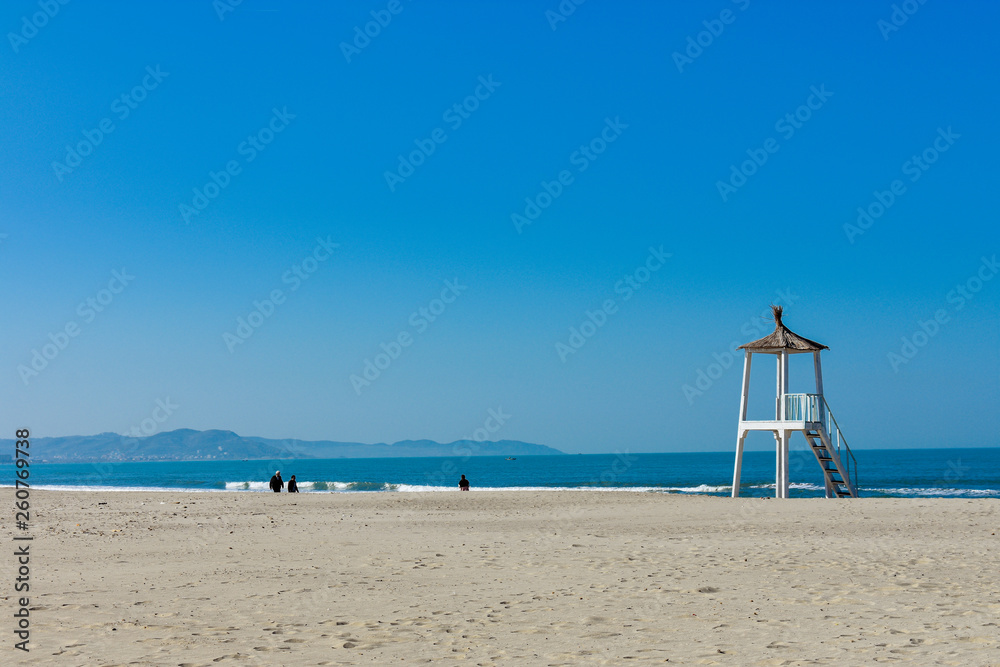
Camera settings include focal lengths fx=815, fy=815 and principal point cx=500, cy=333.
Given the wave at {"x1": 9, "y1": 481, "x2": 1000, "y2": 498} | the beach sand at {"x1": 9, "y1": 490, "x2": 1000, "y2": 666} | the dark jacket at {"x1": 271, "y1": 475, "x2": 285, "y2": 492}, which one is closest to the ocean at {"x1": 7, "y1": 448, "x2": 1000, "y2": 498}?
the wave at {"x1": 9, "y1": 481, "x2": 1000, "y2": 498}

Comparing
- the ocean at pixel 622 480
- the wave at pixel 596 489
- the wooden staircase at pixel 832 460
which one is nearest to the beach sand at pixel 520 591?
the wooden staircase at pixel 832 460

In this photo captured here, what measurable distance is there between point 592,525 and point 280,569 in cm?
819

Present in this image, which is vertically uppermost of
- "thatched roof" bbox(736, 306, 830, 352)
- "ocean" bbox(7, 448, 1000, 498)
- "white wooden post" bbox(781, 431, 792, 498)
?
"thatched roof" bbox(736, 306, 830, 352)

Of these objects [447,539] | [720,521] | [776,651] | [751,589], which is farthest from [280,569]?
[720,521]

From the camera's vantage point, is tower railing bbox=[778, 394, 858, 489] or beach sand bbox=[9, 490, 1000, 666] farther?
tower railing bbox=[778, 394, 858, 489]

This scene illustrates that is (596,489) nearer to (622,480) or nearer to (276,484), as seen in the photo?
(276,484)

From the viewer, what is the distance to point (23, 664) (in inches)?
254

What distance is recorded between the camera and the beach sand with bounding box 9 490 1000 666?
23.2ft

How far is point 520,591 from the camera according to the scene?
32.4 feet

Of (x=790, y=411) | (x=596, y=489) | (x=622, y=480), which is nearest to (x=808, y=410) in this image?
(x=790, y=411)

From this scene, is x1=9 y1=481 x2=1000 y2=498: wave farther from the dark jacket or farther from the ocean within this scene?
the dark jacket

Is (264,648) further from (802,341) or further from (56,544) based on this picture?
(802,341)

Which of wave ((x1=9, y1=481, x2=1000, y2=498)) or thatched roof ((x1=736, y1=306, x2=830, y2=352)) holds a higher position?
thatched roof ((x1=736, y1=306, x2=830, y2=352))

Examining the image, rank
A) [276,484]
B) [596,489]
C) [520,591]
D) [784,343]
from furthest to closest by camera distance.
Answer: [596,489], [276,484], [784,343], [520,591]
